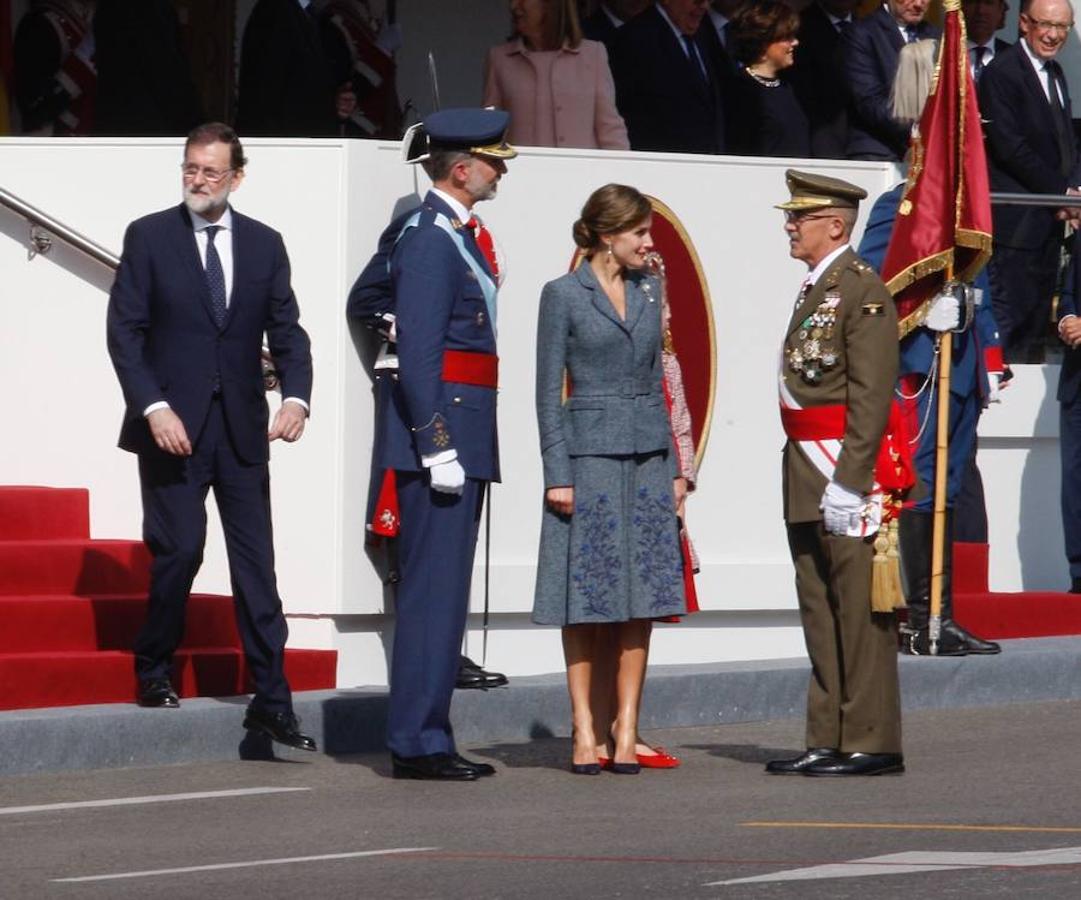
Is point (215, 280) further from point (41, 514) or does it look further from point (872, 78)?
point (872, 78)

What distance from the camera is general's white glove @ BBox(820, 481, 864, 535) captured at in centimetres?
961

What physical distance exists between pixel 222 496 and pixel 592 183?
2711 mm

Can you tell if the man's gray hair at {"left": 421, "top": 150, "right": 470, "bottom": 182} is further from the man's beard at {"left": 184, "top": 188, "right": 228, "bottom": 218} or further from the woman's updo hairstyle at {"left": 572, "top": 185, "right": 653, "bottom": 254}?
the man's beard at {"left": 184, "top": 188, "right": 228, "bottom": 218}

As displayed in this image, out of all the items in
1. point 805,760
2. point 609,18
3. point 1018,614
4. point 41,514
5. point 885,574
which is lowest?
point 805,760

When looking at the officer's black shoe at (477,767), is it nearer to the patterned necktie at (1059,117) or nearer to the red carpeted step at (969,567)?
the red carpeted step at (969,567)

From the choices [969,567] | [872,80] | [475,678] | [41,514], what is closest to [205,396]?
[41,514]

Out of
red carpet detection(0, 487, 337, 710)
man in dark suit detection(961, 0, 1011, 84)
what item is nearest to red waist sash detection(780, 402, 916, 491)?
red carpet detection(0, 487, 337, 710)

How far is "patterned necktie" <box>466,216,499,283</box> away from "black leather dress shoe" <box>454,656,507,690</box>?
157 centimetres

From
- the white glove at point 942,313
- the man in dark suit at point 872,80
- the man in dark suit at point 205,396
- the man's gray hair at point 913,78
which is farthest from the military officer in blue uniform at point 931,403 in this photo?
the man in dark suit at point 205,396

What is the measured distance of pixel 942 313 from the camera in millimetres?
12461

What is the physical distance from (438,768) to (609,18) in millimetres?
5633

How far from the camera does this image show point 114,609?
36.2 ft

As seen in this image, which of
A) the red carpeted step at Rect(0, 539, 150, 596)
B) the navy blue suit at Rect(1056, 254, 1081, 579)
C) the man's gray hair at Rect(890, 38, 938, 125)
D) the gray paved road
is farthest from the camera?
the navy blue suit at Rect(1056, 254, 1081, 579)

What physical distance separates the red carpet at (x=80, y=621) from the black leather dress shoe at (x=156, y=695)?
1.14 feet
